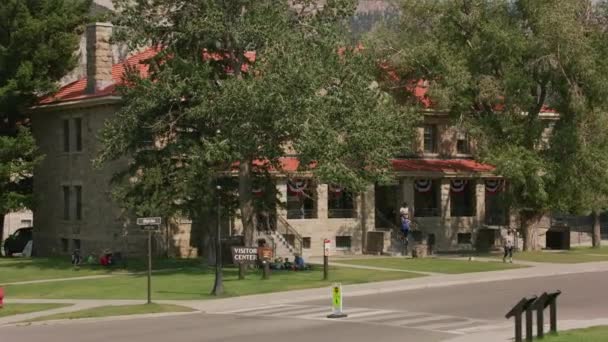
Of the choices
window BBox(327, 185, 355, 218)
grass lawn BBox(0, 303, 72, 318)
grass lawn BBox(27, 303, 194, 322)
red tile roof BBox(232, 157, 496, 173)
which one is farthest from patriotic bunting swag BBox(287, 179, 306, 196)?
grass lawn BBox(27, 303, 194, 322)

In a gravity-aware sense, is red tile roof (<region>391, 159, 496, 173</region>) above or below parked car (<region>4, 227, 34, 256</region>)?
above

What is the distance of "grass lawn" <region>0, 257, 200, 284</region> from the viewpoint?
41.0 m

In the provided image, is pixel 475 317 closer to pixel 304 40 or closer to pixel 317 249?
pixel 304 40

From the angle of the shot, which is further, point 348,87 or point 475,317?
point 348,87

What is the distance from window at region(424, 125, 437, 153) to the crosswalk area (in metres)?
29.2

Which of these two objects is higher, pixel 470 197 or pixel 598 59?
pixel 598 59

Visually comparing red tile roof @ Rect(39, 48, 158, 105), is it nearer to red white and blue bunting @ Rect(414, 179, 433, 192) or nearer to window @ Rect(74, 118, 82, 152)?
window @ Rect(74, 118, 82, 152)

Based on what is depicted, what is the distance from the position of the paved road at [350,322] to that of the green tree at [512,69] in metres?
16.3

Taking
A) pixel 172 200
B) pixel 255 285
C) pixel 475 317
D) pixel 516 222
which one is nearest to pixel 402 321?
pixel 475 317

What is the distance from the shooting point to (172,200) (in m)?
40.9

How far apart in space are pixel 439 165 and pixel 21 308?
3091 cm

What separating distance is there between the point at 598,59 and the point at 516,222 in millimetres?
12671

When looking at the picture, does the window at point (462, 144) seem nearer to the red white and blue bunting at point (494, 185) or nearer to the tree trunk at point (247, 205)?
the red white and blue bunting at point (494, 185)

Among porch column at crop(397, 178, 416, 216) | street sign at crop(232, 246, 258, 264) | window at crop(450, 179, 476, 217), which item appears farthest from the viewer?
window at crop(450, 179, 476, 217)
